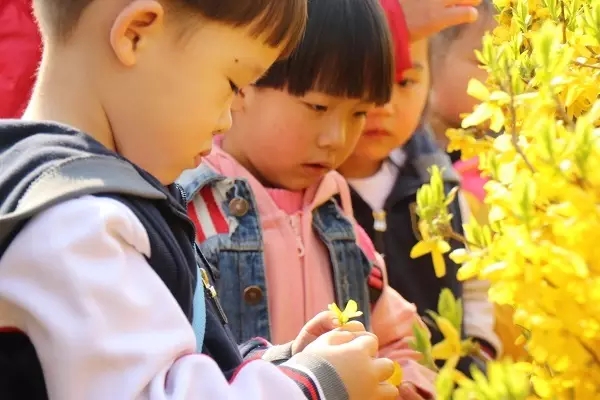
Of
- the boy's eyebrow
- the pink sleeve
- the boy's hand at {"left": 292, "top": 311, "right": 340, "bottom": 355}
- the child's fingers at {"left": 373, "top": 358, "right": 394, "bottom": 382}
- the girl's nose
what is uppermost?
the boy's eyebrow

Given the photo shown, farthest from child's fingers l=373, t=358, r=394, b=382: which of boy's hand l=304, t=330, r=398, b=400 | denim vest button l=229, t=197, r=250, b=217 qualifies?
denim vest button l=229, t=197, r=250, b=217

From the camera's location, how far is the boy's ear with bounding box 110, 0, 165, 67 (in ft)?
2.94

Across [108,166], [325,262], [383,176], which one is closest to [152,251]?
[108,166]

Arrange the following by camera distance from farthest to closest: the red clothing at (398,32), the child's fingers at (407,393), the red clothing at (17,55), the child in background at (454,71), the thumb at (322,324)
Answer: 1. the child in background at (454,71)
2. the red clothing at (17,55)
3. the red clothing at (398,32)
4. the child's fingers at (407,393)
5. the thumb at (322,324)

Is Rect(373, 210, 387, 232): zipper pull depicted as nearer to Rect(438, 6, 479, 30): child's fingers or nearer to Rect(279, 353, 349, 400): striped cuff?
Rect(438, 6, 479, 30): child's fingers

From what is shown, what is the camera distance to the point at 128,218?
0.77m

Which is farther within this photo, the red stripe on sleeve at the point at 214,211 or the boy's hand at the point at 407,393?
the red stripe on sleeve at the point at 214,211

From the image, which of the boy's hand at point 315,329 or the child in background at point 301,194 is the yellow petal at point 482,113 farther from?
the child in background at point 301,194

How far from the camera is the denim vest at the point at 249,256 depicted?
4.67 ft

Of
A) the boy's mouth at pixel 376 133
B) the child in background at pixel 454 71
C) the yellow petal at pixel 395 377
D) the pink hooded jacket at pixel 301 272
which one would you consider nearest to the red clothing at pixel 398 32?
the boy's mouth at pixel 376 133

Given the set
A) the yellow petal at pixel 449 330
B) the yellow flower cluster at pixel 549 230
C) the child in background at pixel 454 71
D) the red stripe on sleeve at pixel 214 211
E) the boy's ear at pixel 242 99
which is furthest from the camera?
the child in background at pixel 454 71

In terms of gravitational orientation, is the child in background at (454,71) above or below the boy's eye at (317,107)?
below

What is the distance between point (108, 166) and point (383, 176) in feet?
3.93

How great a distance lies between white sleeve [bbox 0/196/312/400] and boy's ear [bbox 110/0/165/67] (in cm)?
19
